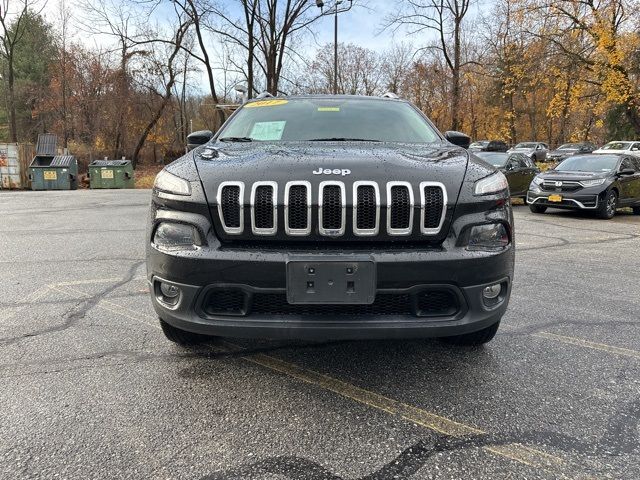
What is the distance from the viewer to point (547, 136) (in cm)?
5200

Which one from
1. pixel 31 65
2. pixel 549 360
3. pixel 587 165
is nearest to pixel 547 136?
pixel 587 165

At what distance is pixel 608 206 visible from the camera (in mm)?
11109

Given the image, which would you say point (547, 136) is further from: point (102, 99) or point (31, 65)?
point (31, 65)

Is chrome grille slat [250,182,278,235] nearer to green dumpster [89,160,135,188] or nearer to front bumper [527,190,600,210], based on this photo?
front bumper [527,190,600,210]

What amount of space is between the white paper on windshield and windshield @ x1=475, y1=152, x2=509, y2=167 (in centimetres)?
1096

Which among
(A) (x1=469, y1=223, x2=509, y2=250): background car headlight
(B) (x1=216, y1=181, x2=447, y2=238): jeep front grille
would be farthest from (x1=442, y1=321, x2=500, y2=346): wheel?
(B) (x1=216, y1=181, x2=447, y2=238): jeep front grille

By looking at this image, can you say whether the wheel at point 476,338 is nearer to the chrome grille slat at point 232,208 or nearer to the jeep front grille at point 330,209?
the jeep front grille at point 330,209

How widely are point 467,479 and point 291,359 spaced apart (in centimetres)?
137

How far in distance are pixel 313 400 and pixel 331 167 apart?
4.10 ft

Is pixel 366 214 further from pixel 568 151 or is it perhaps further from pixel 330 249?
pixel 568 151

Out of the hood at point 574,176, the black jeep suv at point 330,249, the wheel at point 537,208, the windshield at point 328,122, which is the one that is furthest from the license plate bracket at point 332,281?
the wheel at point 537,208

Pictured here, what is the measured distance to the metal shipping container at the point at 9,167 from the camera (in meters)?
19.1

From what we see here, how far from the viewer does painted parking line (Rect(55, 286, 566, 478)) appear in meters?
2.05

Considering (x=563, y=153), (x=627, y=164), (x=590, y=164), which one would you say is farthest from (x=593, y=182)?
(x=563, y=153)
